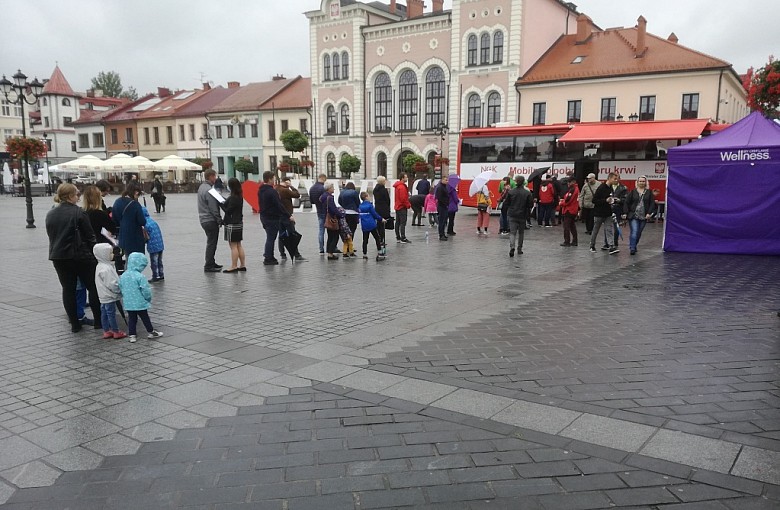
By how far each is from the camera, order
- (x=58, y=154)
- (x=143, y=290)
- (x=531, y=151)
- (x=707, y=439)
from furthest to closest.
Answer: (x=58, y=154) → (x=531, y=151) → (x=143, y=290) → (x=707, y=439)

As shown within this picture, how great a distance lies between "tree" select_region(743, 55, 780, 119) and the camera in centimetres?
1249

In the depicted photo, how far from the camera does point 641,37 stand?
1516 inches

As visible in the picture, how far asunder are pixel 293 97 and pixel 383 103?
1153cm

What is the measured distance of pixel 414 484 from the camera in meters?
3.61

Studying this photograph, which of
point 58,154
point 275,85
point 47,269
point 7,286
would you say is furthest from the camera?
point 58,154

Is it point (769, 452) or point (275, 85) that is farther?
point (275, 85)

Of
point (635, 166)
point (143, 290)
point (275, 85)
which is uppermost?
point (275, 85)

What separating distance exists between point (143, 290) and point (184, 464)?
3.26 meters

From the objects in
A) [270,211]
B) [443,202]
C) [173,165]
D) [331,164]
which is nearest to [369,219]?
[270,211]

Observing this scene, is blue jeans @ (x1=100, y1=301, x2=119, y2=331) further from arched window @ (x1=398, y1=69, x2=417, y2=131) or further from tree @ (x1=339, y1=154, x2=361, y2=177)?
arched window @ (x1=398, y1=69, x2=417, y2=131)

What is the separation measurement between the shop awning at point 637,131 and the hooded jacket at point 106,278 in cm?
1879

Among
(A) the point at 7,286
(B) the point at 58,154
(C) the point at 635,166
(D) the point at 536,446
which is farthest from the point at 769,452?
(B) the point at 58,154

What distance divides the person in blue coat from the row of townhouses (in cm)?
3479

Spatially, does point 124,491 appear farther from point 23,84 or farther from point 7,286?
point 23,84
